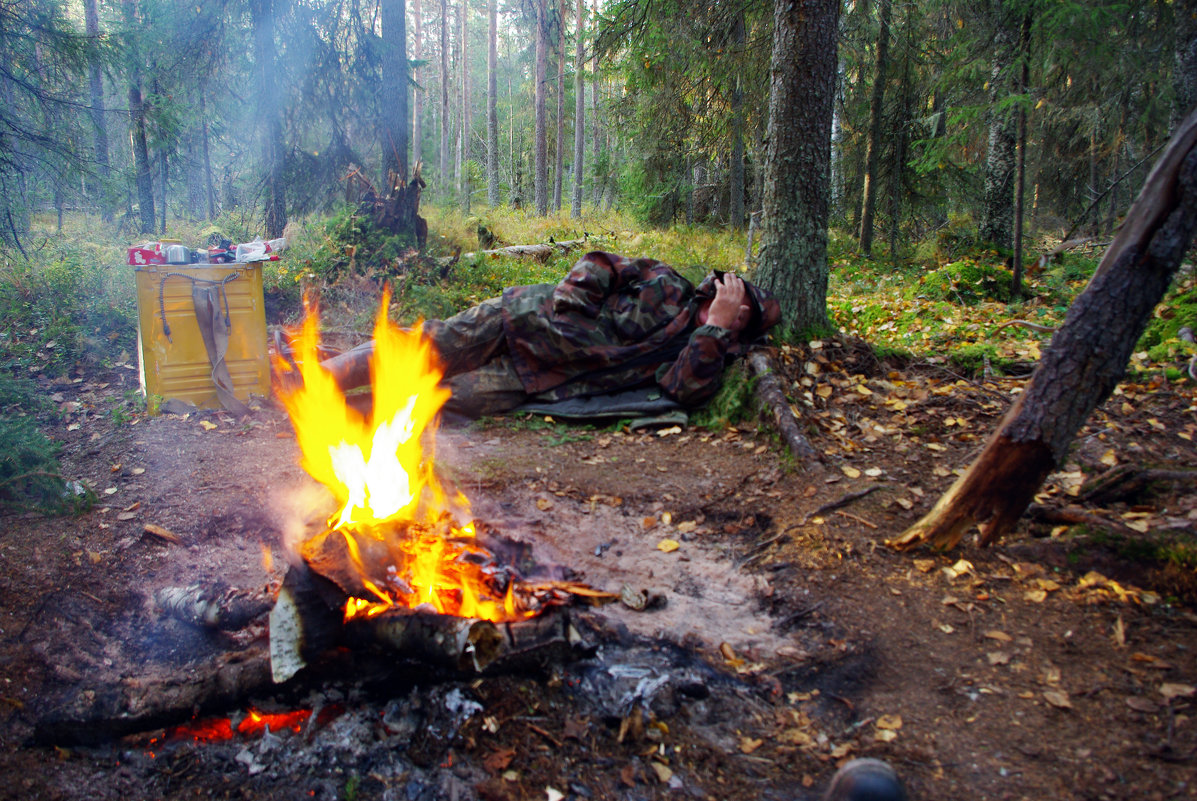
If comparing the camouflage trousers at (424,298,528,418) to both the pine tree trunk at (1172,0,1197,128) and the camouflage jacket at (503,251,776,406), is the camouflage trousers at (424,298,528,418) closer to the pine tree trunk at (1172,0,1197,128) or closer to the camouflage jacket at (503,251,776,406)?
the camouflage jacket at (503,251,776,406)

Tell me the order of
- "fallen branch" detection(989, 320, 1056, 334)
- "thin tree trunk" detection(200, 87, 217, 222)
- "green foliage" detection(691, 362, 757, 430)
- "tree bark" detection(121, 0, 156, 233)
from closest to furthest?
"green foliage" detection(691, 362, 757, 430)
"fallen branch" detection(989, 320, 1056, 334)
"tree bark" detection(121, 0, 156, 233)
"thin tree trunk" detection(200, 87, 217, 222)

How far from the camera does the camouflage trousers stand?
18.8 ft

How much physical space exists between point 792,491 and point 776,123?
3439 mm

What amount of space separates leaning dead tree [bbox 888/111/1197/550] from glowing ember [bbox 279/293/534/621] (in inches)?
87.4

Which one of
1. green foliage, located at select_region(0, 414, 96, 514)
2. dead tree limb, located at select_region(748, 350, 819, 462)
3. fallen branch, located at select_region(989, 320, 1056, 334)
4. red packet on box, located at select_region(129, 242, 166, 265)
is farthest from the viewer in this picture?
fallen branch, located at select_region(989, 320, 1056, 334)

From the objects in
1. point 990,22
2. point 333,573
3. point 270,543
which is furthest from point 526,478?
point 990,22

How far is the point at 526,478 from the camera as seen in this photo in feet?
15.2

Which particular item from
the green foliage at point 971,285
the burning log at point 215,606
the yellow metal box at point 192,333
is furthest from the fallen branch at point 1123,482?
the yellow metal box at point 192,333

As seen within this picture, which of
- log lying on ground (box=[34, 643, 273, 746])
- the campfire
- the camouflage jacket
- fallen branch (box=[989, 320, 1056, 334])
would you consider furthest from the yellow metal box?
fallen branch (box=[989, 320, 1056, 334])

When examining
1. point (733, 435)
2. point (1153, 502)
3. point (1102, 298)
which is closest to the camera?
point (1102, 298)

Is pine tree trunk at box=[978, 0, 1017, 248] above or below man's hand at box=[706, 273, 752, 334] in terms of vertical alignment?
above

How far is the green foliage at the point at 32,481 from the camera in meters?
3.64

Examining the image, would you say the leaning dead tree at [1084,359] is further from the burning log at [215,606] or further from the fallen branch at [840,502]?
the burning log at [215,606]

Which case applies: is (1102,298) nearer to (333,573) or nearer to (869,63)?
(333,573)
